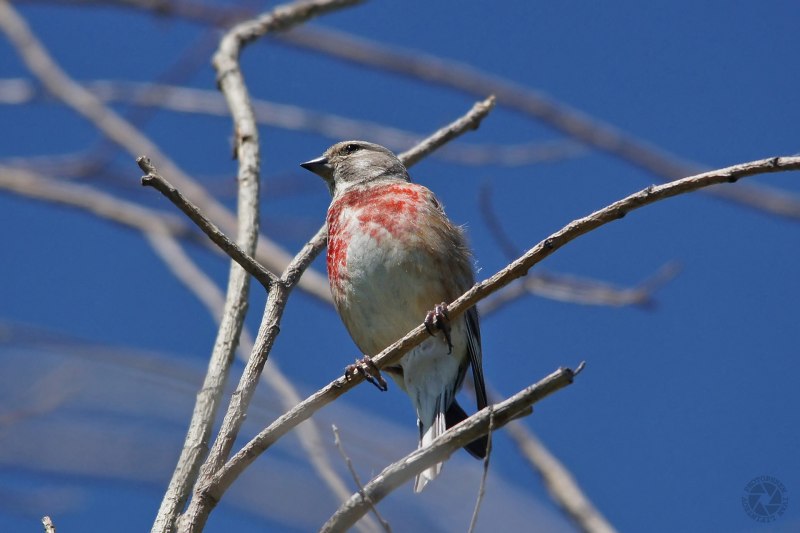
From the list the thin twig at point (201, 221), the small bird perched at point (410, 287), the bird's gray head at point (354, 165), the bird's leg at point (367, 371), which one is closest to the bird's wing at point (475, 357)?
the small bird perched at point (410, 287)

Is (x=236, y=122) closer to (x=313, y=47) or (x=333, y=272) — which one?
(x=333, y=272)

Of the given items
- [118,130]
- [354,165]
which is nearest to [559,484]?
[354,165]

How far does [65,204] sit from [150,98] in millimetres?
1425

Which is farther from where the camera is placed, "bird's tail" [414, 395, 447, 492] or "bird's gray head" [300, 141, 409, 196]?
"bird's gray head" [300, 141, 409, 196]

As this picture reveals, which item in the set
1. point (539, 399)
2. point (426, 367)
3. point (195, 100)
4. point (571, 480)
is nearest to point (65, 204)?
point (195, 100)

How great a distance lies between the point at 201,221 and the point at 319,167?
10.4ft

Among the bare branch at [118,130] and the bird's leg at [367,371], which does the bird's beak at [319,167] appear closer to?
the bare branch at [118,130]

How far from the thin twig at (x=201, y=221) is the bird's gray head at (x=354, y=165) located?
104 inches

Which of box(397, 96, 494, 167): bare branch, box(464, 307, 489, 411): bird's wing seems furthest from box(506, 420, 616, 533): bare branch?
box(397, 96, 494, 167): bare branch

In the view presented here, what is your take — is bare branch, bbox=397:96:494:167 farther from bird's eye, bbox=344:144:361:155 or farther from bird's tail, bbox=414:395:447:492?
bird's eye, bbox=344:144:361:155

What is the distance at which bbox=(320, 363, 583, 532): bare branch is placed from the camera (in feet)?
8.05

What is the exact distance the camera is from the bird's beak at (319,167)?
627cm

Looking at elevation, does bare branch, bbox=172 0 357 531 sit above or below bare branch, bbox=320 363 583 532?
above

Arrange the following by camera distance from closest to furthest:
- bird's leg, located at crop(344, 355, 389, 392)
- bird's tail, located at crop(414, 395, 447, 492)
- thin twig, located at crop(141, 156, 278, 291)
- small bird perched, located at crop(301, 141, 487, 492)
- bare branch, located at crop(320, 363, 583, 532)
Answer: bare branch, located at crop(320, 363, 583, 532) → thin twig, located at crop(141, 156, 278, 291) → bird's leg, located at crop(344, 355, 389, 392) → bird's tail, located at crop(414, 395, 447, 492) → small bird perched, located at crop(301, 141, 487, 492)
